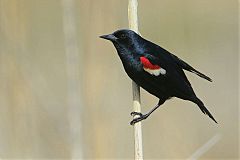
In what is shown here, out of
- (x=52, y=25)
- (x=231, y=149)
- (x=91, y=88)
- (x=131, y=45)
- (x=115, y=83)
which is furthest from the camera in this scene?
(x=52, y=25)

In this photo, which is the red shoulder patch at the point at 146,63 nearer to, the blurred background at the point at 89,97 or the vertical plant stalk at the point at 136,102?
the vertical plant stalk at the point at 136,102

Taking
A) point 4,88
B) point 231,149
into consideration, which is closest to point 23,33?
point 4,88

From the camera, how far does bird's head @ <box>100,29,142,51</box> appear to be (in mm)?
2885

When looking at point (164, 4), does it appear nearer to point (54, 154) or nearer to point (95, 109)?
point (54, 154)

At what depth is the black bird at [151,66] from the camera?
2906mm

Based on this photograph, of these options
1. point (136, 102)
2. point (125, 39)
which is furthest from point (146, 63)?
point (136, 102)

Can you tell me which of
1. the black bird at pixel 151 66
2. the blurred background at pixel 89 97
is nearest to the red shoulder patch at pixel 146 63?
the black bird at pixel 151 66

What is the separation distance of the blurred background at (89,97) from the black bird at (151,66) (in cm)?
24

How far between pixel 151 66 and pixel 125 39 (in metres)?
0.15

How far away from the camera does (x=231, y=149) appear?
17.8ft

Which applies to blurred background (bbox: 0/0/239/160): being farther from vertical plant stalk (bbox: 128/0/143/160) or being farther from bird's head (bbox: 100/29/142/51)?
vertical plant stalk (bbox: 128/0/143/160)

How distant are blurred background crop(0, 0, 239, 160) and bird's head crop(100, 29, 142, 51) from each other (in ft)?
0.78

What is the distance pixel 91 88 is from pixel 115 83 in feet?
1.50

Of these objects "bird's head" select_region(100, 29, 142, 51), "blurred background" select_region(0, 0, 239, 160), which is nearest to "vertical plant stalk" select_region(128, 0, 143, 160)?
"bird's head" select_region(100, 29, 142, 51)
